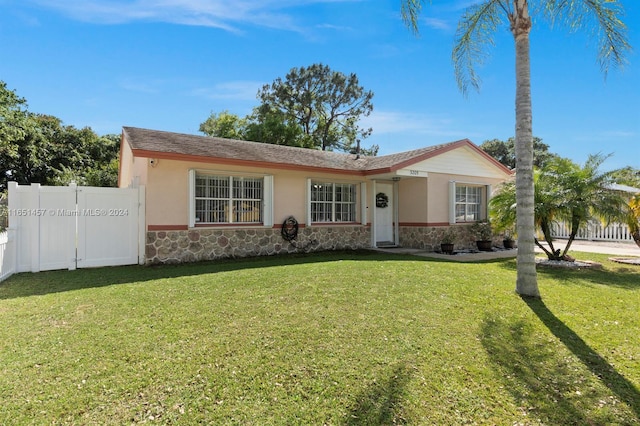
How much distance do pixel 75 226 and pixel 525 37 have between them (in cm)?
1010

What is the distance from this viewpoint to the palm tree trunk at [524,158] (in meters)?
5.89

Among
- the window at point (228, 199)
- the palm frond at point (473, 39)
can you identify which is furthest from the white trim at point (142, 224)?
the palm frond at point (473, 39)

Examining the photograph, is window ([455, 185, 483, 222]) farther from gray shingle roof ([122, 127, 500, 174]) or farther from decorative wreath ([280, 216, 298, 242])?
decorative wreath ([280, 216, 298, 242])

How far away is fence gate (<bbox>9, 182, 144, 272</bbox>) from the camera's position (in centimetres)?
741

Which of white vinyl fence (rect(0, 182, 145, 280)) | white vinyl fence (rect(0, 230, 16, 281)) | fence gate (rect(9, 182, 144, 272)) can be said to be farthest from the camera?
fence gate (rect(9, 182, 144, 272))

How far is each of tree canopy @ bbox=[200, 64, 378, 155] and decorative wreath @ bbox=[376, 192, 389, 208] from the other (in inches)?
685

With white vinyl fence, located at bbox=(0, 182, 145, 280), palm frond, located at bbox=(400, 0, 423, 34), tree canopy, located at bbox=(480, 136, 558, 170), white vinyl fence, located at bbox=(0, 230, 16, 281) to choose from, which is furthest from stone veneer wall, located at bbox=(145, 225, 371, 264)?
tree canopy, located at bbox=(480, 136, 558, 170)

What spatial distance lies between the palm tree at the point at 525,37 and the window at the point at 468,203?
24.1ft

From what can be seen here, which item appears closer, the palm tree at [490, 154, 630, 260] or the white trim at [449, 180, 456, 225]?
the palm tree at [490, 154, 630, 260]

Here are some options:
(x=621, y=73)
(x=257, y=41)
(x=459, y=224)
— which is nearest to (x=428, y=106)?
(x=459, y=224)

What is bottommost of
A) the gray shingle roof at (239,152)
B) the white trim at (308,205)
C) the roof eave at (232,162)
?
the white trim at (308,205)

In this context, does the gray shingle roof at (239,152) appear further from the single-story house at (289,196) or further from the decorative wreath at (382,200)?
the decorative wreath at (382,200)

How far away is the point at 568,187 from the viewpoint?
30.3 feet

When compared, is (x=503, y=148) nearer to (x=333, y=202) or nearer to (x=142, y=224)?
(x=333, y=202)
